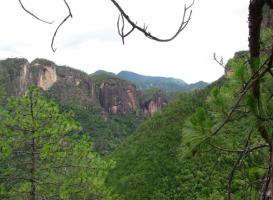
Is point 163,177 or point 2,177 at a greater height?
point 2,177

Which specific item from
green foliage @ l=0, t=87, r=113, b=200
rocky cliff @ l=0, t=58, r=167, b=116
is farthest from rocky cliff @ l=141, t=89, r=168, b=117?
green foliage @ l=0, t=87, r=113, b=200

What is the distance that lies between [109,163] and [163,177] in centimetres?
2669

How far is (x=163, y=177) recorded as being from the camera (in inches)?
1342

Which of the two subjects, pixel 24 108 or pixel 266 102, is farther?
pixel 24 108

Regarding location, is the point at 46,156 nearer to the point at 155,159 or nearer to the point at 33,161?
the point at 33,161

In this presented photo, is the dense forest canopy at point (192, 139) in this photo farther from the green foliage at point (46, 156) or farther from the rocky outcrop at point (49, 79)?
the rocky outcrop at point (49, 79)

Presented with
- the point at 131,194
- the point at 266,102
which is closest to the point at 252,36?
the point at 266,102

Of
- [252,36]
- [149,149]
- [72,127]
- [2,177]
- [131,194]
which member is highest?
[252,36]

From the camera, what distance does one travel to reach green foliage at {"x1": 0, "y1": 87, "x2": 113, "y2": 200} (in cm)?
756

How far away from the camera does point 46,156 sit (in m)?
7.73

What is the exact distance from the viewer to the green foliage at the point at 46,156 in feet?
24.8

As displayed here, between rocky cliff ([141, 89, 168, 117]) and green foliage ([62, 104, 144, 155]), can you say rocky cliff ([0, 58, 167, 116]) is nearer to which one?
rocky cliff ([141, 89, 168, 117])

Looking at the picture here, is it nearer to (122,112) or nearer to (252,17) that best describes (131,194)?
(252,17)

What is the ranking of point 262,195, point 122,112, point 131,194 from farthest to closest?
point 122,112, point 131,194, point 262,195
